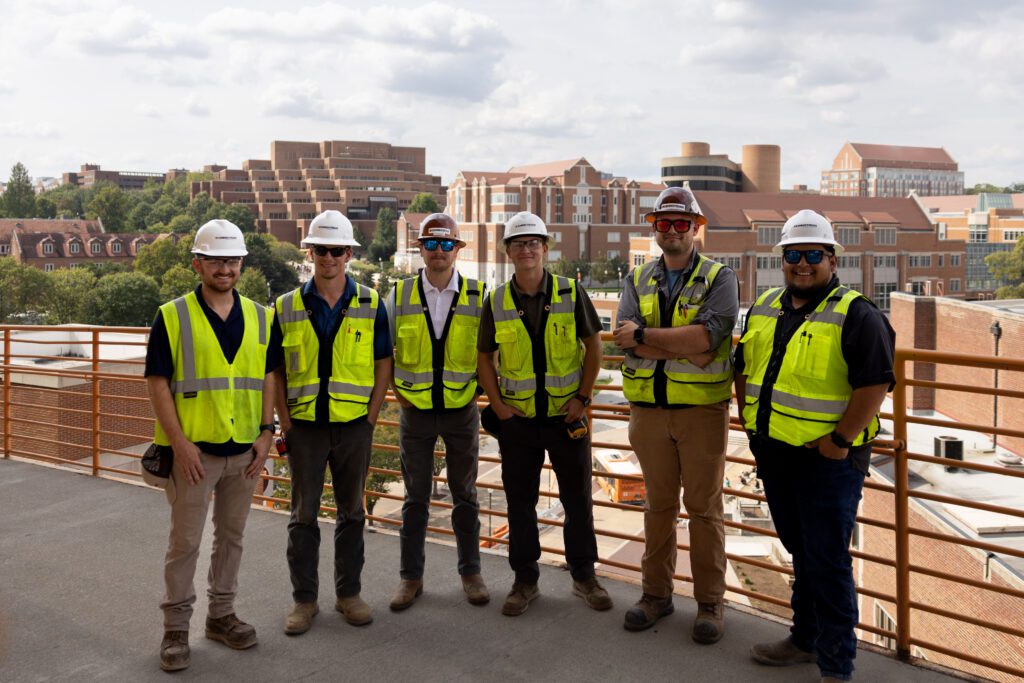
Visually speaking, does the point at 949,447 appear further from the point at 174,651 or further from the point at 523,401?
the point at 174,651

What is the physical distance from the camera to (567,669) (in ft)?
13.5

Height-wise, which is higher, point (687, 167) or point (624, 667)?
point (687, 167)

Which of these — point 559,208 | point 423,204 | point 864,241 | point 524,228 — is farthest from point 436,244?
point 423,204

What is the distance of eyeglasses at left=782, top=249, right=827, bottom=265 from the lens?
387 cm

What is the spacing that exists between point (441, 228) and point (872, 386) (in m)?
2.28

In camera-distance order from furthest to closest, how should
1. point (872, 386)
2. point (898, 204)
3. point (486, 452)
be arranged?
point (898, 204) < point (486, 452) < point (872, 386)

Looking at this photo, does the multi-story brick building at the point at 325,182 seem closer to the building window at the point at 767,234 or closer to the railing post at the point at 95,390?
the building window at the point at 767,234

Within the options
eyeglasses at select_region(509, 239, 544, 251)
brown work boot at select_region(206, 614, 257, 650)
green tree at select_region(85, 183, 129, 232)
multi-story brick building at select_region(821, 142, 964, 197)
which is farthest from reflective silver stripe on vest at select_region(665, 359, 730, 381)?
multi-story brick building at select_region(821, 142, 964, 197)

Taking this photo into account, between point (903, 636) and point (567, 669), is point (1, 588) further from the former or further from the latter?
point (903, 636)

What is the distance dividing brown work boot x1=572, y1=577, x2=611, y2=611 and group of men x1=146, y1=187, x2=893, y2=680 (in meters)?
0.01

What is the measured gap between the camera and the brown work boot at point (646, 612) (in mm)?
4480

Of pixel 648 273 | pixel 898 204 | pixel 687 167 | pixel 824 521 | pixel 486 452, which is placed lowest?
pixel 486 452

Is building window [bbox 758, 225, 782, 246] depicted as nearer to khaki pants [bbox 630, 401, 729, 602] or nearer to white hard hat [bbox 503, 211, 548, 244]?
white hard hat [bbox 503, 211, 548, 244]

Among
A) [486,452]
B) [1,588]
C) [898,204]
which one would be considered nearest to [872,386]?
[1,588]
